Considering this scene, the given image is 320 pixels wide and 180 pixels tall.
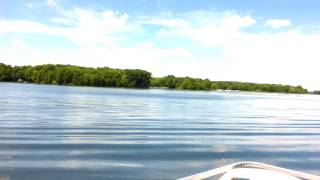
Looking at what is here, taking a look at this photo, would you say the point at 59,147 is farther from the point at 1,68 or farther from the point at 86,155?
the point at 1,68

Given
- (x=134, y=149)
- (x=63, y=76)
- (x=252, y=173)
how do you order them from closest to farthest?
1. (x=252, y=173)
2. (x=134, y=149)
3. (x=63, y=76)

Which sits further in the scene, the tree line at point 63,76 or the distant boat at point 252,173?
the tree line at point 63,76

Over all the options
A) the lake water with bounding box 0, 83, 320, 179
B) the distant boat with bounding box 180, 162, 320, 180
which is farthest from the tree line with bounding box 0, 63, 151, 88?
the distant boat with bounding box 180, 162, 320, 180

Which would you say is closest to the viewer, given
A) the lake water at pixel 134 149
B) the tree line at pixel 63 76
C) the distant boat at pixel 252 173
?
the distant boat at pixel 252 173

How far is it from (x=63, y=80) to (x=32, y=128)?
6679 inches

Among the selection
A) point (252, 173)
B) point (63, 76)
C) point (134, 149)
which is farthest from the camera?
point (63, 76)

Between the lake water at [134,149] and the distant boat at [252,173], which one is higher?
the distant boat at [252,173]

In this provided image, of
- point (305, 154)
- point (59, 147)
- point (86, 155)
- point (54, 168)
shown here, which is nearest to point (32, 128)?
point (59, 147)

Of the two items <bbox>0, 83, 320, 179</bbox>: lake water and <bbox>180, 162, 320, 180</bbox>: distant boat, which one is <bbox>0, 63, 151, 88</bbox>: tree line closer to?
<bbox>0, 83, 320, 179</bbox>: lake water

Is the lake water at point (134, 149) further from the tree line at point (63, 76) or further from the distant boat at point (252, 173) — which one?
the tree line at point (63, 76)

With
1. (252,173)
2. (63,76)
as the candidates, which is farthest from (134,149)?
(63,76)

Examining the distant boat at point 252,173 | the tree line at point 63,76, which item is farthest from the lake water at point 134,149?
the tree line at point 63,76

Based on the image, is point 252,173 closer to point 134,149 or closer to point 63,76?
point 134,149

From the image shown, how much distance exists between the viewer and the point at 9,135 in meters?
19.5
